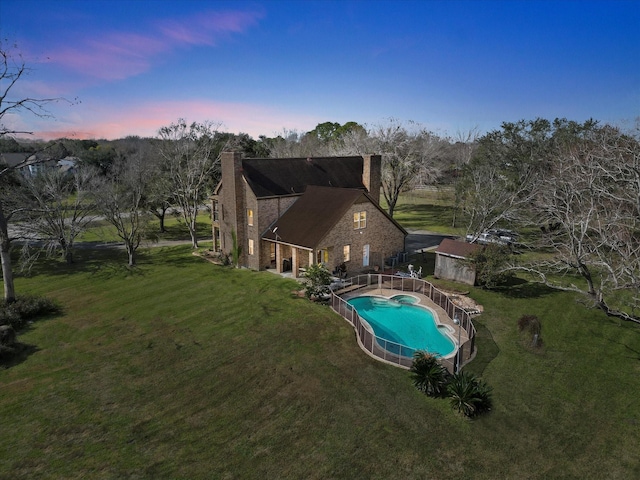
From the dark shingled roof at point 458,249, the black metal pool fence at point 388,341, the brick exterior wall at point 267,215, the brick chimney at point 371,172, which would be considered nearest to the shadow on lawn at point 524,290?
the dark shingled roof at point 458,249

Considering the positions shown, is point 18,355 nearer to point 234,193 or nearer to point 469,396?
point 234,193

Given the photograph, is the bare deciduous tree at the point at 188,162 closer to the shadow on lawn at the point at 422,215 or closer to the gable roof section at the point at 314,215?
the gable roof section at the point at 314,215

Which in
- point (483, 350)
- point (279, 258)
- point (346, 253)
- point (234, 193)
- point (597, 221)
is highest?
point (234, 193)

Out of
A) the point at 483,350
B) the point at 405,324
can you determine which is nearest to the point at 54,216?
the point at 405,324

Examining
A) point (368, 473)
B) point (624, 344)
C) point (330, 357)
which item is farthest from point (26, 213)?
point (624, 344)

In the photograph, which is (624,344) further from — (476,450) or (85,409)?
(85,409)

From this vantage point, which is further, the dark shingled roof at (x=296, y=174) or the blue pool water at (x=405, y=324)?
the dark shingled roof at (x=296, y=174)

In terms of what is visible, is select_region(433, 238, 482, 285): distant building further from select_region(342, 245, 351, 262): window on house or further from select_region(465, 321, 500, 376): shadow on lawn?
select_region(342, 245, 351, 262): window on house
